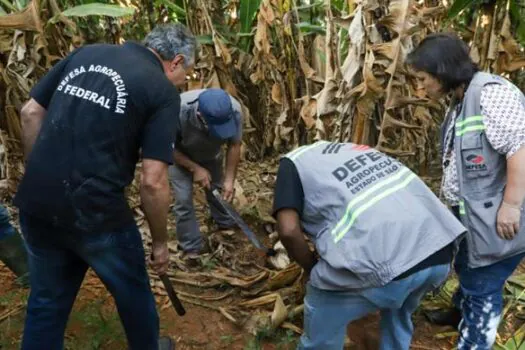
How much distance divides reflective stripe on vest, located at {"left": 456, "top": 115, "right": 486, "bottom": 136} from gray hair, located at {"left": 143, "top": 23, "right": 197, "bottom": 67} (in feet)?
3.60

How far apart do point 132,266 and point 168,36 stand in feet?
2.93

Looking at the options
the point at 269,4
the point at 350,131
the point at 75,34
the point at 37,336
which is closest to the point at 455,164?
the point at 350,131

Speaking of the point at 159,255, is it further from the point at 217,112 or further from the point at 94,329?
the point at 217,112

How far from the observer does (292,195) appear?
70.1 inches

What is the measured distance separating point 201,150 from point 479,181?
185 cm

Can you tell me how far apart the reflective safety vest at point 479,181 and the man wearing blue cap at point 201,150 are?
1.33 m

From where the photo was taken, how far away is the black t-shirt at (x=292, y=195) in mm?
1780

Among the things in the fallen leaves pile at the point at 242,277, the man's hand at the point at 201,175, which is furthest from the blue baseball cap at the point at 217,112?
the fallen leaves pile at the point at 242,277

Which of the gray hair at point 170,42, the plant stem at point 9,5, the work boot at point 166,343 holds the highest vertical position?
the gray hair at point 170,42

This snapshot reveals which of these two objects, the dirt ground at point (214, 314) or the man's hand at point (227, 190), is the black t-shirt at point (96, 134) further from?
the man's hand at point (227, 190)

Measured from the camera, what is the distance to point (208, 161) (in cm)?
371

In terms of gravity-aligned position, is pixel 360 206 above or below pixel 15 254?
above

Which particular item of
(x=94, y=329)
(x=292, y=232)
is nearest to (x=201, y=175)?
(x=94, y=329)

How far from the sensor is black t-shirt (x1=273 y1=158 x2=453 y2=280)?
5.84ft
